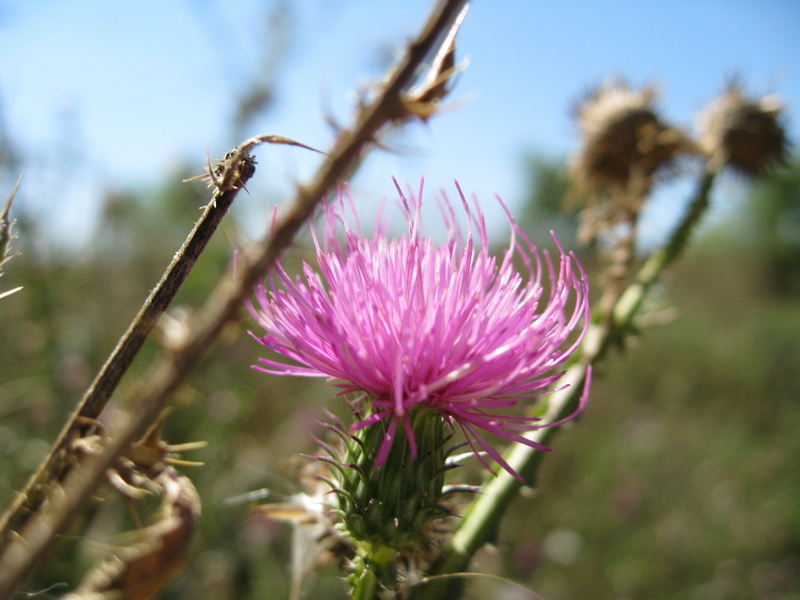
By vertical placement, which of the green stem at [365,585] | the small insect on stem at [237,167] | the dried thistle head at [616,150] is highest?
the dried thistle head at [616,150]

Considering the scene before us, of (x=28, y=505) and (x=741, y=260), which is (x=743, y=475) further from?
(x=741, y=260)

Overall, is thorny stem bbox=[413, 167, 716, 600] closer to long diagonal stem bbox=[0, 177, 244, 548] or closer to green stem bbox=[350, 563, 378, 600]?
green stem bbox=[350, 563, 378, 600]

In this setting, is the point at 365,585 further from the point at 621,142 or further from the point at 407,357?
the point at 621,142

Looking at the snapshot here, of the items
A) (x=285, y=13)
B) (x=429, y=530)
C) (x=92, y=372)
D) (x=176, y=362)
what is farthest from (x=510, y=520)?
(x=176, y=362)

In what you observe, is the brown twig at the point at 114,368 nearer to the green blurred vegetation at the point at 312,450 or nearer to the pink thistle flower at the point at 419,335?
the green blurred vegetation at the point at 312,450

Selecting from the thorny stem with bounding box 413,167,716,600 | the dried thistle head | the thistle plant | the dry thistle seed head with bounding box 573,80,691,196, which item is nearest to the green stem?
the thistle plant

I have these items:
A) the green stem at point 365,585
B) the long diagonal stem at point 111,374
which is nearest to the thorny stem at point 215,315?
the long diagonal stem at point 111,374
